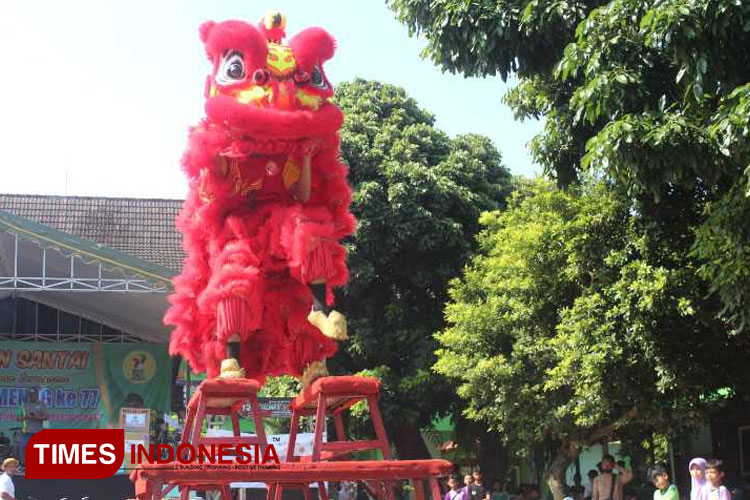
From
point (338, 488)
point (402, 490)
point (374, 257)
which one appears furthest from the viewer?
point (402, 490)

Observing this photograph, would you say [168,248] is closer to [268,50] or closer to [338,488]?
[338,488]

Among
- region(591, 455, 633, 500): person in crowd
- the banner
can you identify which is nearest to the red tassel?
region(591, 455, 633, 500): person in crowd

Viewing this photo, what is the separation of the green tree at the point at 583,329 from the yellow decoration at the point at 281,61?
470 centimetres

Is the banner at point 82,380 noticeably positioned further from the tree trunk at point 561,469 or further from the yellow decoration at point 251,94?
the yellow decoration at point 251,94

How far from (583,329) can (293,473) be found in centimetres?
621

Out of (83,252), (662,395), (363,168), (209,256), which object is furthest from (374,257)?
(209,256)

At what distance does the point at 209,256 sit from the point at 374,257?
8.54 metres

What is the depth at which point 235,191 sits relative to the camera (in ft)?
22.4

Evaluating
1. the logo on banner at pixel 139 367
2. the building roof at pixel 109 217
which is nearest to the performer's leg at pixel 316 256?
the logo on banner at pixel 139 367

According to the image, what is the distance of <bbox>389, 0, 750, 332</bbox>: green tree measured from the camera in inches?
299

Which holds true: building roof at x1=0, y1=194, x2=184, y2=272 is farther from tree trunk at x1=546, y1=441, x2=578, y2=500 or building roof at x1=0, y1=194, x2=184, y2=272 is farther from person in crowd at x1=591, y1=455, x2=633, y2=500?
person in crowd at x1=591, y1=455, x2=633, y2=500

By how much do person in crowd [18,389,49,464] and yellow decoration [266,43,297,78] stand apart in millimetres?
12297

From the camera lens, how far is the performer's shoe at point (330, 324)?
647 cm

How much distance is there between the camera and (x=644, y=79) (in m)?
8.74
